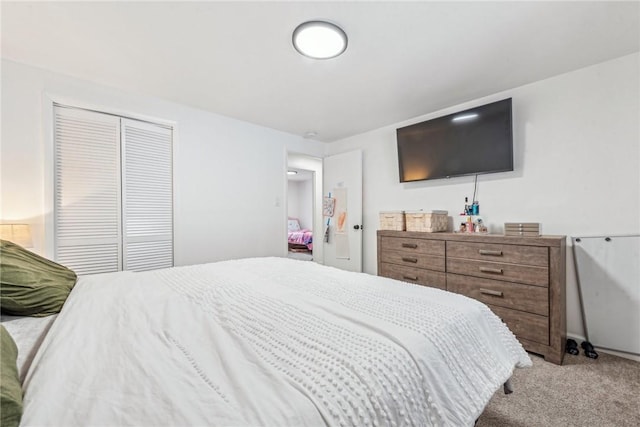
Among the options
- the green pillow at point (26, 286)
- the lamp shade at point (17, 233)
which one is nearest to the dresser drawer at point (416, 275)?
the green pillow at point (26, 286)

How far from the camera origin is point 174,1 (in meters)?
1.54

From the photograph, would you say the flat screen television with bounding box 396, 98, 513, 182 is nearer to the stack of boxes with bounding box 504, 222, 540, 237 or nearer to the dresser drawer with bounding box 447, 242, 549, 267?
the stack of boxes with bounding box 504, 222, 540, 237

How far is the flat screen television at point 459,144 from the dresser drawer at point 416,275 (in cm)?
107

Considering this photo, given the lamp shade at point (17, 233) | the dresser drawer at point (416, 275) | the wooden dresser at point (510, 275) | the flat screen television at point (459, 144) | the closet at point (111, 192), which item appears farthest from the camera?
the dresser drawer at point (416, 275)

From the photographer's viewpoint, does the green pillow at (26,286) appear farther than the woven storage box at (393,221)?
No

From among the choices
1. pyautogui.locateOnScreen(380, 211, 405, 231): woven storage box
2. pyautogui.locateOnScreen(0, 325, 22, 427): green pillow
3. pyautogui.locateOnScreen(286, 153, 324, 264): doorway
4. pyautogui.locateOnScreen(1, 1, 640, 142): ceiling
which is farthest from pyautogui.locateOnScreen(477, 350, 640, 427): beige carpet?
pyautogui.locateOnScreen(286, 153, 324, 264): doorway

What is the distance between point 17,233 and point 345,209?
342 cm

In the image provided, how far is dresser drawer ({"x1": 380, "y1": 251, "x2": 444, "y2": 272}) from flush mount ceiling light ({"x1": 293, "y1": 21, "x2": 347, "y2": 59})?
80.4 inches

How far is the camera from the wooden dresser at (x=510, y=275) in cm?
200

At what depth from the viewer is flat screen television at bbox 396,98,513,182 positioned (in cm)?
252

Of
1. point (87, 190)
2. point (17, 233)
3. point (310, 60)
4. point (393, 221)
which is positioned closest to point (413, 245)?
point (393, 221)

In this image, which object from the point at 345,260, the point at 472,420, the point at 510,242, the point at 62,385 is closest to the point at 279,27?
the point at 62,385

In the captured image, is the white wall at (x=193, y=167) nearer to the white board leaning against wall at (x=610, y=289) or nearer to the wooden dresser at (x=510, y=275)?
the wooden dresser at (x=510, y=275)

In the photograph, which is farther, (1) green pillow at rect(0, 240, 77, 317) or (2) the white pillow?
(2) the white pillow
